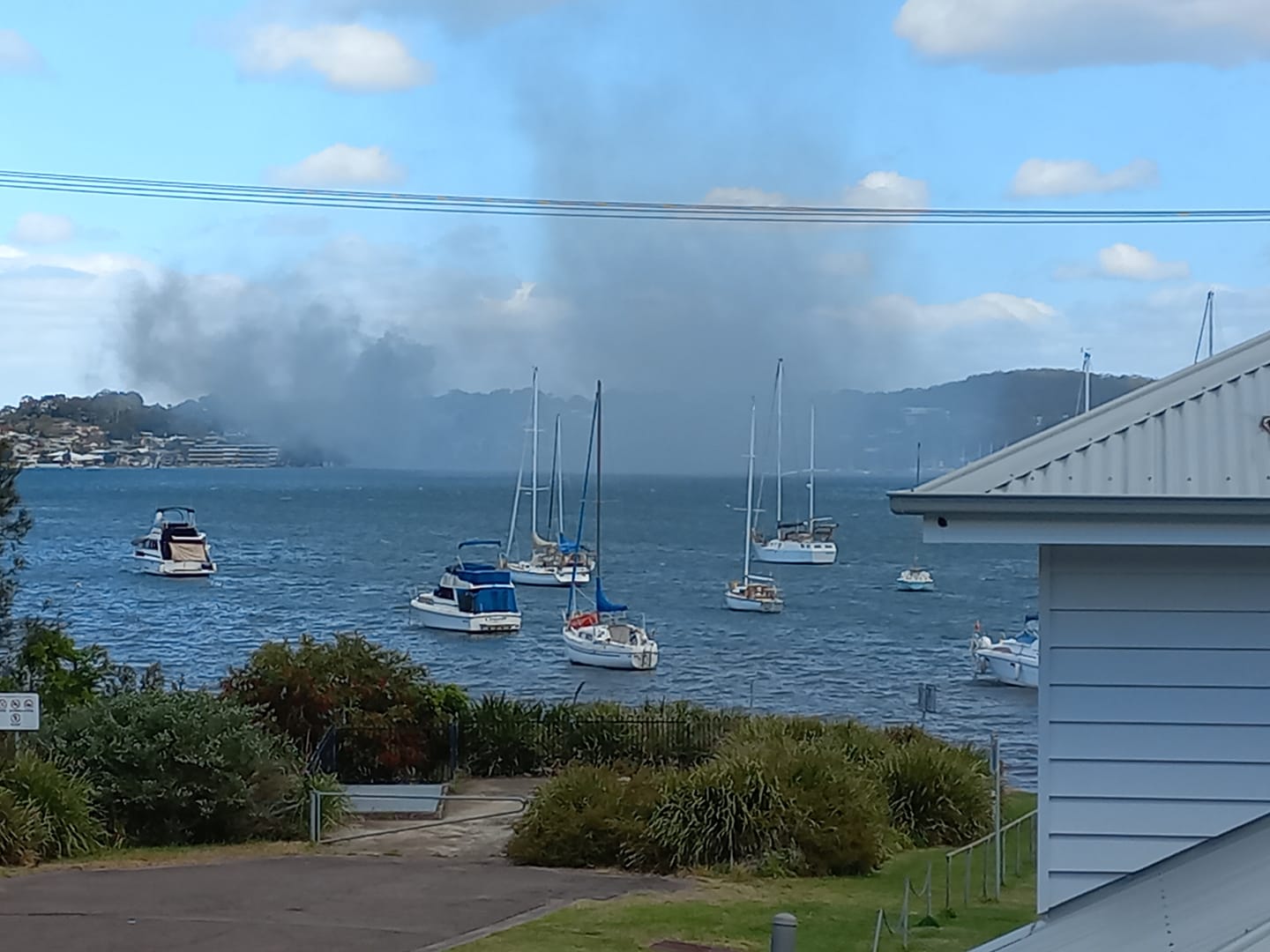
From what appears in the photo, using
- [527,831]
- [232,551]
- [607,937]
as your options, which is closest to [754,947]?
[607,937]

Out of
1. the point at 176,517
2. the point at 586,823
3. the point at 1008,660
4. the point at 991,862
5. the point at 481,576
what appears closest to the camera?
the point at 586,823

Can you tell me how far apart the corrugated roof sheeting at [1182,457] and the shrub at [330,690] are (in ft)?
50.6

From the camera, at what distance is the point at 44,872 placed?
46.4ft

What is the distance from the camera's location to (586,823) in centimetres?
1526

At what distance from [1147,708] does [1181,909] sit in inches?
50.6

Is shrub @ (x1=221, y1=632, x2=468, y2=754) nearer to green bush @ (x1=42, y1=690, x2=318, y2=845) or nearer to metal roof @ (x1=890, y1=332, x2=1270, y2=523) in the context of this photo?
green bush @ (x1=42, y1=690, x2=318, y2=845)

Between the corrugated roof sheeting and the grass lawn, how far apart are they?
20.3 ft

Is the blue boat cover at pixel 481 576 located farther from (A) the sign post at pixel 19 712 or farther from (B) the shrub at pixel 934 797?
(A) the sign post at pixel 19 712

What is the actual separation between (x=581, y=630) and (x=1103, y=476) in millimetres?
52524

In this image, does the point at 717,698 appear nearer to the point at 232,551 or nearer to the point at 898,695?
the point at 898,695

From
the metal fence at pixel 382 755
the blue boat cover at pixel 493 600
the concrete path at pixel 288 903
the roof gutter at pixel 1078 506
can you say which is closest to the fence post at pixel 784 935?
the roof gutter at pixel 1078 506

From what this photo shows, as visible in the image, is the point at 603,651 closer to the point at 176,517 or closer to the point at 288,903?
the point at 288,903

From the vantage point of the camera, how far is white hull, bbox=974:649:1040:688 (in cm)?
5325

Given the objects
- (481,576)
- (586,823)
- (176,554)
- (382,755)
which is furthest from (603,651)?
(176,554)
